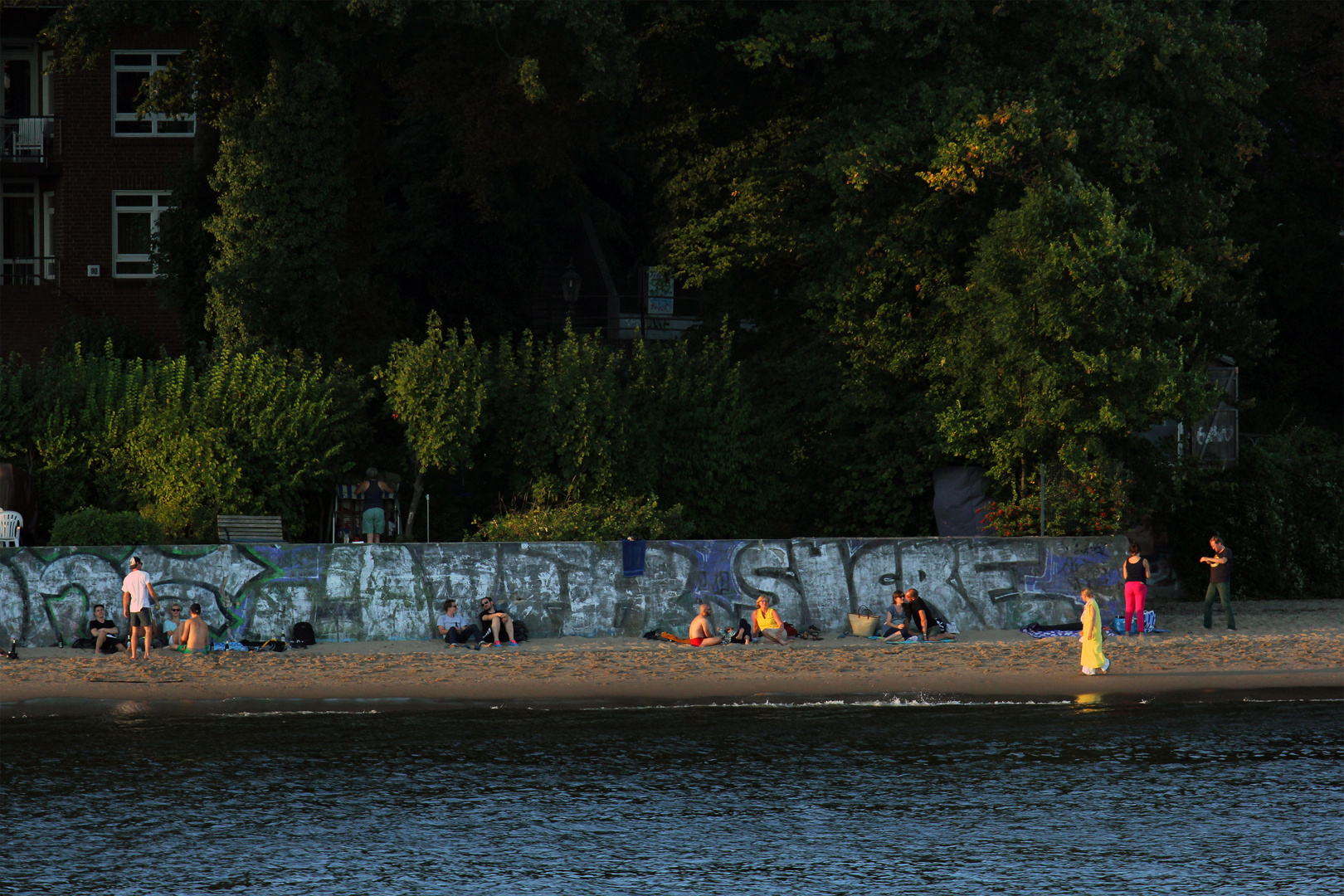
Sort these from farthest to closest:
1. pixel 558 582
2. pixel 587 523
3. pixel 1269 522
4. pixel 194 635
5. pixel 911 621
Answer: pixel 1269 522, pixel 587 523, pixel 911 621, pixel 558 582, pixel 194 635

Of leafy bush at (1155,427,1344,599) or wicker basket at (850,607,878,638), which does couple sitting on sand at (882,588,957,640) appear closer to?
wicker basket at (850,607,878,638)

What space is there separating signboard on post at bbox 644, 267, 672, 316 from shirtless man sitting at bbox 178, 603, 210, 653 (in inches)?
1039

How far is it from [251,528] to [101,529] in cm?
257

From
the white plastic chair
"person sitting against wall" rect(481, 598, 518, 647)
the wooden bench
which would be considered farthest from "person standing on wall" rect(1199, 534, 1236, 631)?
the white plastic chair

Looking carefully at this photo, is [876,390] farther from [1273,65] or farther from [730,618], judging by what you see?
[1273,65]

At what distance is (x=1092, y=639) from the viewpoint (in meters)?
19.5

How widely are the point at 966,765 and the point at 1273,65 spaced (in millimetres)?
33411

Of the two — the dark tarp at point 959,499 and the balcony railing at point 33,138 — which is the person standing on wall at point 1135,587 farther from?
the balcony railing at point 33,138

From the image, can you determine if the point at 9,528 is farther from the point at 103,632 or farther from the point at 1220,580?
the point at 1220,580

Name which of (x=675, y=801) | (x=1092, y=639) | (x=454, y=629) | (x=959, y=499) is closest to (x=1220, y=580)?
(x=959, y=499)

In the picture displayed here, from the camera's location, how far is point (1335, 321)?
136 ft

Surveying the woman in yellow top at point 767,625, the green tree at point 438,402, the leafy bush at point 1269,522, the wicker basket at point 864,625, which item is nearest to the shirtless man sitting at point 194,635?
the green tree at point 438,402

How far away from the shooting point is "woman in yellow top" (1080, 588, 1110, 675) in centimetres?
1931

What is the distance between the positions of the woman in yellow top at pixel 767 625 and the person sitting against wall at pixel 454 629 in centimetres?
454
